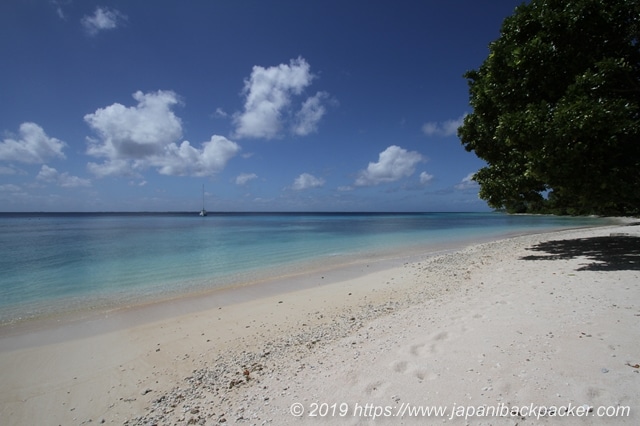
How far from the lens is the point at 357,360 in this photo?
4438mm

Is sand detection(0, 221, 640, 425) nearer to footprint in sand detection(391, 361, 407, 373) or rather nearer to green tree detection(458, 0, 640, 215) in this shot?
footprint in sand detection(391, 361, 407, 373)

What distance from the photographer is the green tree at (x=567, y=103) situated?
344 inches

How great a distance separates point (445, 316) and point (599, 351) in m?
2.43

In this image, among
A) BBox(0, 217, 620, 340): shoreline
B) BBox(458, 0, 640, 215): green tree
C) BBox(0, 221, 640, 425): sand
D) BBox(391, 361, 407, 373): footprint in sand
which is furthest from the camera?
BBox(458, 0, 640, 215): green tree

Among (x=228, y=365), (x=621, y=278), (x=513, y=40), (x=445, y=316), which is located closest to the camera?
(x=228, y=365)

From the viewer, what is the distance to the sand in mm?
3229

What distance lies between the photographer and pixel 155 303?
9945 millimetres

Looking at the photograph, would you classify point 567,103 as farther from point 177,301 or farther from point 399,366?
point 177,301

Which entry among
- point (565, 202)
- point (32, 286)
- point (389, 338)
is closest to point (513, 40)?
point (565, 202)

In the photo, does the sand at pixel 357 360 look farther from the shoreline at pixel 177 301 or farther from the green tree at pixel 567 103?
the green tree at pixel 567 103

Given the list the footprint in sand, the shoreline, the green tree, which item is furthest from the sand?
the green tree

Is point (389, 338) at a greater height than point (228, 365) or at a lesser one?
greater

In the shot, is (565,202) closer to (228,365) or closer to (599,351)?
(599,351)

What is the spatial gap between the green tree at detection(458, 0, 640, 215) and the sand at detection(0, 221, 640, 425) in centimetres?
334
